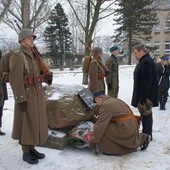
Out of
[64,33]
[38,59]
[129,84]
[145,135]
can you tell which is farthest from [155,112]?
[64,33]

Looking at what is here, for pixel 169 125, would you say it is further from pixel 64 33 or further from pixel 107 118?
pixel 64 33

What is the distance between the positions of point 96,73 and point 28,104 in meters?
2.70

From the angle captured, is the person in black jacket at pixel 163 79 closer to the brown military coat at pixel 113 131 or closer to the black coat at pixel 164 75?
the black coat at pixel 164 75

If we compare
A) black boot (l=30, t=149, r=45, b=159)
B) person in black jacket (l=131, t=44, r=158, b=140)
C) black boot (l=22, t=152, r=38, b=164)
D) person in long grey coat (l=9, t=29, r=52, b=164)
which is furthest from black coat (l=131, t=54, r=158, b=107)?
black boot (l=22, t=152, r=38, b=164)

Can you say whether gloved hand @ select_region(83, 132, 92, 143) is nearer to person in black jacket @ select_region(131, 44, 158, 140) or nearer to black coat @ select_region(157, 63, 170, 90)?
person in black jacket @ select_region(131, 44, 158, 140)

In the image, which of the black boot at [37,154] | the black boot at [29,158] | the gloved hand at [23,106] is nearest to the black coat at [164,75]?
the black boot at [37,154]

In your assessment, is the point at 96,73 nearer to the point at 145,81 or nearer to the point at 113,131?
the point at 145,81

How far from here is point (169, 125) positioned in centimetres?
827

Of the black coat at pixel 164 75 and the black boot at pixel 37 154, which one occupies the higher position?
the black coat at pixel 164 75

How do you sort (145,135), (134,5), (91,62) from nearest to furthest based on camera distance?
(145,135)
(91,62)
(134,5)

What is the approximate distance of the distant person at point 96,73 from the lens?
759cm

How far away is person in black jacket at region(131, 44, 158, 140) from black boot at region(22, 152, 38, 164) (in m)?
2.16

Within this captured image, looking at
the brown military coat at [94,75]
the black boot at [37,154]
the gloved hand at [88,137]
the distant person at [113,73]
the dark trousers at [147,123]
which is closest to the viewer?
the black boot at [37,154]

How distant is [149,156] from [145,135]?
1.35 feet
